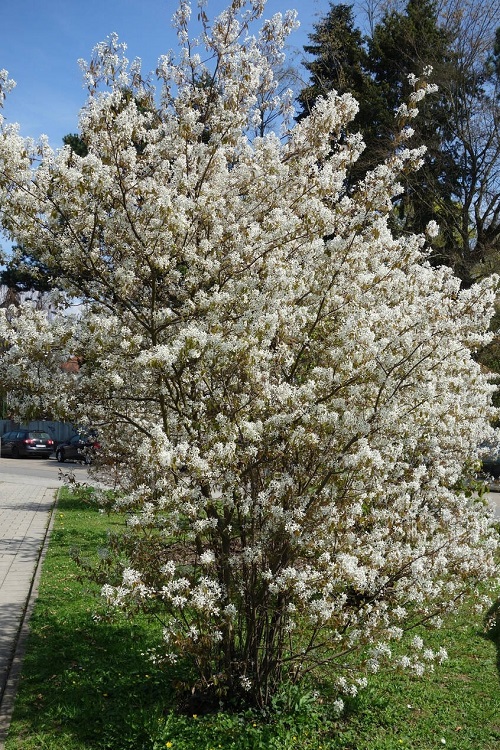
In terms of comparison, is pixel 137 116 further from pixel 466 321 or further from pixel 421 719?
pixel 421 719

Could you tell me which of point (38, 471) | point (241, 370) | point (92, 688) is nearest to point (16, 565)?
point (92, 688)

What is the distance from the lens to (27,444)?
30.7m

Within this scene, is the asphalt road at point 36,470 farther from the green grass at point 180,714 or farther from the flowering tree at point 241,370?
the flowering tree at point 241,370

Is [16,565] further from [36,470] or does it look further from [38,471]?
[36,470]

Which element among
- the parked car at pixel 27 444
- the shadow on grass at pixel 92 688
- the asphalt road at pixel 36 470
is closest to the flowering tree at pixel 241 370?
the shadow on grass at pixel 92 688

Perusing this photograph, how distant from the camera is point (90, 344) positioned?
14.8 ft

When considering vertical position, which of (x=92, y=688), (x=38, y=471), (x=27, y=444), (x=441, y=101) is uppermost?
(x=441, y=101)

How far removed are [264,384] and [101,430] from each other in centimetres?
182

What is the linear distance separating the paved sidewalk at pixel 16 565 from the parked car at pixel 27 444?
12992 mm

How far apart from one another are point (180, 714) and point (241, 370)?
2623 millimetres

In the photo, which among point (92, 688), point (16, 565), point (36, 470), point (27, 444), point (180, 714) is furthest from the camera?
point (27, 444)

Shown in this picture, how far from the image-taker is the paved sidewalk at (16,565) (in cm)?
576

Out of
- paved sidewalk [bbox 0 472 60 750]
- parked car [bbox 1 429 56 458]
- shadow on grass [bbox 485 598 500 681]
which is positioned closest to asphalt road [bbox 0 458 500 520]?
parked car [bbox 1 429 56 458]

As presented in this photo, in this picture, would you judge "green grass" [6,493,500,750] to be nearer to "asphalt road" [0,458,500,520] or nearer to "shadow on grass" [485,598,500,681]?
"shadow on grass" [485,598,500,681]
